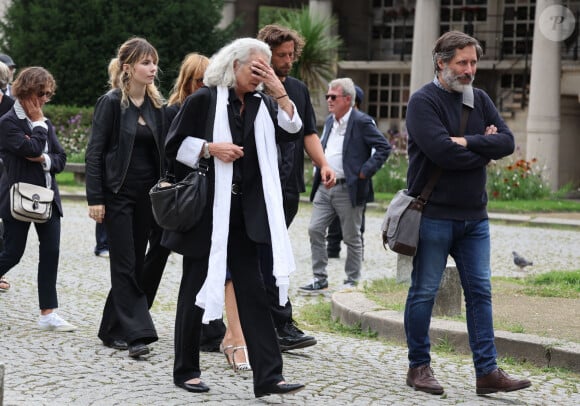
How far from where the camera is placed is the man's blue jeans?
6449mm

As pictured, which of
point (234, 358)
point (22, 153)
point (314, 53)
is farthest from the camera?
point (314, 53)

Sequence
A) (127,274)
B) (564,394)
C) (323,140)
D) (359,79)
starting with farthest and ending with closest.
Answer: (359,79)
(323,140)
(127,274)
(564,394)

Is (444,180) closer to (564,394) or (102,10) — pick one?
(564,394)

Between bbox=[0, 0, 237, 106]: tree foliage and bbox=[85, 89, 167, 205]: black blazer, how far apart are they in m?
22.5

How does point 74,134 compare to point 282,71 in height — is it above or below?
below

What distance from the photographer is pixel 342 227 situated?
1095cm

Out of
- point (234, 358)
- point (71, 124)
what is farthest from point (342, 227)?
point (71, 124)

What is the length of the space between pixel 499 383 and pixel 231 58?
85.6 inches

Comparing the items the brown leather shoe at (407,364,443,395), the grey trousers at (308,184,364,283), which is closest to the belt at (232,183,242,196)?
the brown leather shoe at (407,364,443,395)

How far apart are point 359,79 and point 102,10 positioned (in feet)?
30.6

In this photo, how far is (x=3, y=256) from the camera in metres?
8.53

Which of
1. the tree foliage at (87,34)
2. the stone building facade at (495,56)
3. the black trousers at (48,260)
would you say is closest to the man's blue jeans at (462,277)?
the black trousers at (48,260)

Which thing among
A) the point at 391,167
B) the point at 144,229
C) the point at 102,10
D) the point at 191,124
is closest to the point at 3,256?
the point at 144,229

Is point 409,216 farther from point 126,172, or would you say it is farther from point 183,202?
point 126,172
